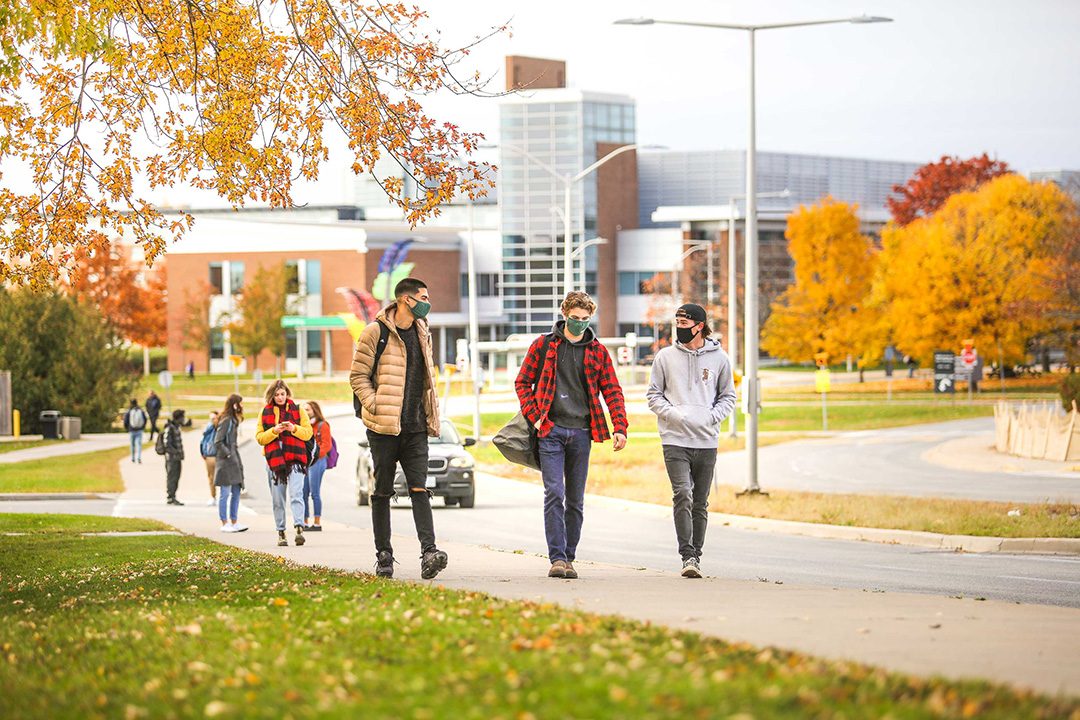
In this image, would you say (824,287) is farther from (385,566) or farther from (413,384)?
(413,384)

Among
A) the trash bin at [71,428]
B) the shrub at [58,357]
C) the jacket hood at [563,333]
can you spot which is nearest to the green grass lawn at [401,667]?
the jacket hood at [563,333]

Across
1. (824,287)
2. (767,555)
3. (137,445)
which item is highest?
(824,287)

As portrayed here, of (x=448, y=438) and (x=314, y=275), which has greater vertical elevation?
(x=314, y=275)

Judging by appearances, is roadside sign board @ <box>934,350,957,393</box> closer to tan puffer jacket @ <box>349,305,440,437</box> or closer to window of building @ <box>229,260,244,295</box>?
tan puffer jacket @ <box>349,305,440,437</box>

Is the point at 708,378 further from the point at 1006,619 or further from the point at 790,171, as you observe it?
the point at 790,171

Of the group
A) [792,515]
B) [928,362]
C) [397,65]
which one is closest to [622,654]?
[397,65]

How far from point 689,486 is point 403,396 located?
2.48 m

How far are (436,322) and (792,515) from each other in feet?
276

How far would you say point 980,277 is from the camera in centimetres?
6488

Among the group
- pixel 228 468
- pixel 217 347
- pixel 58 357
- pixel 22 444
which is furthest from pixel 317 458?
pixel 217 347

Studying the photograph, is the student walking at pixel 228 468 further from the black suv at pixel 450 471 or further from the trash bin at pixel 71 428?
the trash bin at pixel 71 428

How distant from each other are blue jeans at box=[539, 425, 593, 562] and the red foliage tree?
319 feet

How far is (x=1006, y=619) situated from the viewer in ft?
31.0

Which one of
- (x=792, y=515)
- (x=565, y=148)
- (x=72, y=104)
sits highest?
(x=565, y=148)
